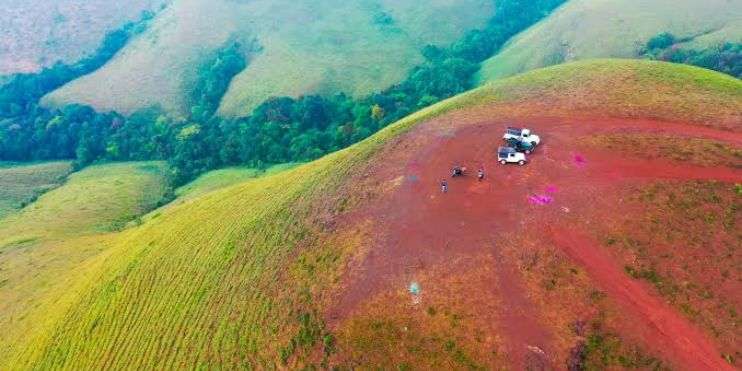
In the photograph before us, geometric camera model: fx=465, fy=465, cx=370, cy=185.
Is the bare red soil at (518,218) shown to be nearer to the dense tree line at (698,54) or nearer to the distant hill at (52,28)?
the dense tree line at (698,54)

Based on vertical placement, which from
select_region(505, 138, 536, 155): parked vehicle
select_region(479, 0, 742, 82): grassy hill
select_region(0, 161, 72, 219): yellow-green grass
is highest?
select_region(0, 161, 72, 219): yellow-green grass

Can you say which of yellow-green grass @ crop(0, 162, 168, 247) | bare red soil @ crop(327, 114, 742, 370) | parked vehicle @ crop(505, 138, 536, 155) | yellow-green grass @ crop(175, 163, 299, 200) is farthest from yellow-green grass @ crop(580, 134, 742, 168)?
yellow-green grass @ crop(0, 162, 168, 247)

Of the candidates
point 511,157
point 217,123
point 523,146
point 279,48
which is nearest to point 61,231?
point 217,123

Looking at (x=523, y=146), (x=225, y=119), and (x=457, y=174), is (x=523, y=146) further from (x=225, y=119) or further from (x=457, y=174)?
(x=225, y=119)

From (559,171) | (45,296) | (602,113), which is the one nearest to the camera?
(559,171)

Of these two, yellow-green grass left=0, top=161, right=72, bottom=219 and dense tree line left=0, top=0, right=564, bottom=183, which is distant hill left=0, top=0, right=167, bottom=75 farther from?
yellow-green grass left=0, top=161, right=72, bottom=219

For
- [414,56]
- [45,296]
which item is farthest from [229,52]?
[45,296]

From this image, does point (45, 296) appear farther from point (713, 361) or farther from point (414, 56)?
point (414, 56)
